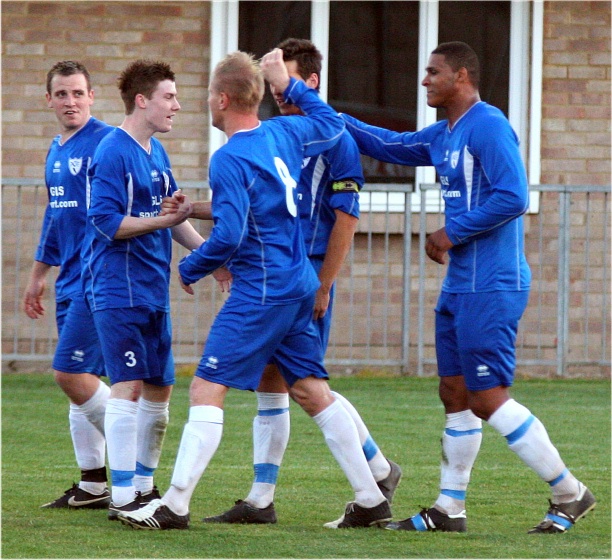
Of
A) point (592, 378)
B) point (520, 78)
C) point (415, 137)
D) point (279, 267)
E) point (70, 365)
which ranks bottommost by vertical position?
point (592, 378)

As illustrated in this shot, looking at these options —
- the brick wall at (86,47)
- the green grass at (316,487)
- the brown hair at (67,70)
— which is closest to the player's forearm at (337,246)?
the green grass at (316,487)

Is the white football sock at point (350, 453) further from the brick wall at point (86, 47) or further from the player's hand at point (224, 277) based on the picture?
the brick wall at point (86, 47)

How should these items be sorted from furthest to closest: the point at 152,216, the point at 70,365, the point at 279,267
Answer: the point at 70,365 < the point at 152,216 < the point at 279,267

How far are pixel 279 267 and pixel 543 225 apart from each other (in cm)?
756

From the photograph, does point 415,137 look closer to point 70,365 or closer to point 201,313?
point 70,365

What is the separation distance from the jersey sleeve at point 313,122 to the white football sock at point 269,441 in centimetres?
119

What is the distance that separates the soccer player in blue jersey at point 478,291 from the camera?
516cm

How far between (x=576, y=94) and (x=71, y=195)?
24.8ft

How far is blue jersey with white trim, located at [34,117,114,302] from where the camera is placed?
233 inches

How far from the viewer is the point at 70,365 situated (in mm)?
5941

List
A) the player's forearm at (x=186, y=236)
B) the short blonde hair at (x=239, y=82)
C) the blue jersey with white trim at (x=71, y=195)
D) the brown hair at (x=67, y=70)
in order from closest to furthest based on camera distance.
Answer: the short blonde hair at (x=239, y=82) < the player's forearm at (x=186, y=236) < the blue jersey with white trim at (x=71, y=195) < the brown hair at (x=67, y=70)

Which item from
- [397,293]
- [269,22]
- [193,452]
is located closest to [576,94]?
[397,293]

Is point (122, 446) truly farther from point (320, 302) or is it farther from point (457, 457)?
point (457, 457)

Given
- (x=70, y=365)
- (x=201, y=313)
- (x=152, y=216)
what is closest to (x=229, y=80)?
(x=152, y=216)
